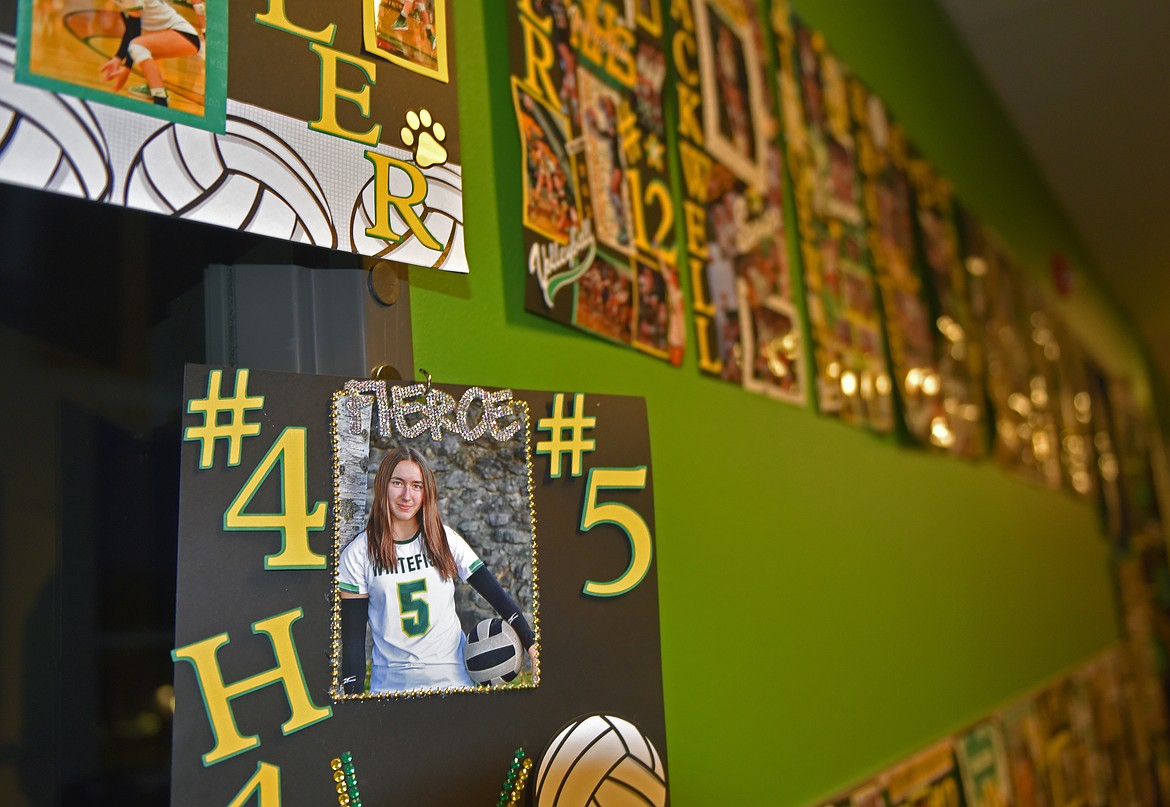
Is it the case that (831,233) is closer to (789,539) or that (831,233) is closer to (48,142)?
(789,539)

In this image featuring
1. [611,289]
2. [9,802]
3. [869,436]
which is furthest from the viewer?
[869,436]

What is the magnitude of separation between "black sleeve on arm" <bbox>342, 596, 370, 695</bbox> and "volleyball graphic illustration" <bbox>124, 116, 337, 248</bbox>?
0.19 metres

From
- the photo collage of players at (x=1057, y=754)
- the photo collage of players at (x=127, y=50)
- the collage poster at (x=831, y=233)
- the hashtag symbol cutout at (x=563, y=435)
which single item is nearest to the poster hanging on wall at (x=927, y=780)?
the photo collage of players at (x=1057, y=754)

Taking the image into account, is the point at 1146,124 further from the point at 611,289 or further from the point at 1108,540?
the point at 611,289

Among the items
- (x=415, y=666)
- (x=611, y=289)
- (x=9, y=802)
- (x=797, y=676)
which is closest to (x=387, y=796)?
(x=415, y=666)

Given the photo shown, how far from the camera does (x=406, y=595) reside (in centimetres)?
50

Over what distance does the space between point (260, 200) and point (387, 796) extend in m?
0.31

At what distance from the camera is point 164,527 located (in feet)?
1.53

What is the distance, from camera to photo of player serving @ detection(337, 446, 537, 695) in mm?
492

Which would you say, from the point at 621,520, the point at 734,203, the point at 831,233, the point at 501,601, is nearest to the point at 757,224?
the point at 734,203

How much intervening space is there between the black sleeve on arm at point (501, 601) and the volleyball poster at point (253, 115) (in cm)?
18

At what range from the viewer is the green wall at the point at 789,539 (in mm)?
679

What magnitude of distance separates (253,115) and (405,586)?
0.83 ft

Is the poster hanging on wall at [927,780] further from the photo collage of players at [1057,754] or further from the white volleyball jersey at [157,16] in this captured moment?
the white volleyball jersey at [157,16]
